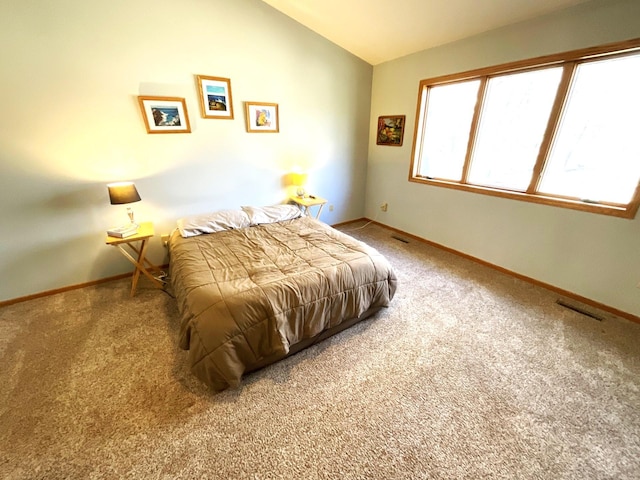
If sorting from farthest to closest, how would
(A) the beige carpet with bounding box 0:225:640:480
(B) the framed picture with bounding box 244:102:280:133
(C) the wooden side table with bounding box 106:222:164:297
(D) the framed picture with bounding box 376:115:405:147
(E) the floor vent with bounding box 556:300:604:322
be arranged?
1. (D) the framed picture with bounding box 376:115:405:147
2. (B) the framed picture with bounding box 244:102:280:133
3. (C) the wooden side table with bounding box 106:222:164:297
4. (E) the floor vent with bounding box 556:300:604:322
5. (A) the beige carpet with bounding box 0:225:640:480

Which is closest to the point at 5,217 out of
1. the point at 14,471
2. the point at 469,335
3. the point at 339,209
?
the point at 14,471

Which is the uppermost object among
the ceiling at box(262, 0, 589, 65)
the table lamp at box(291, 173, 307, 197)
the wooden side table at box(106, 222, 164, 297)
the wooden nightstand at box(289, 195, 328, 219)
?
the ceiling at box(262, 0, 589, 65)

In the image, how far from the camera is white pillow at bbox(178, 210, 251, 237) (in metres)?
2.65

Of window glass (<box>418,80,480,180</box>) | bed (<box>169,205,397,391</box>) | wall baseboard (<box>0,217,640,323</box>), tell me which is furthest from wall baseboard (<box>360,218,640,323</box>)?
bed (<box>169,205,397,391</box>)

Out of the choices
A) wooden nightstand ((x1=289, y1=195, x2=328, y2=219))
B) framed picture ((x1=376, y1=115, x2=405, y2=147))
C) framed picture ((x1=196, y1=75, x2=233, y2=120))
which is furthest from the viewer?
framed picture ((x1=376, y1=115, x2=405, y2=147))

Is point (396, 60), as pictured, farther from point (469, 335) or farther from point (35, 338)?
point (35, 338)

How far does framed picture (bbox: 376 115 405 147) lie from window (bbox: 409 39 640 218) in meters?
0.36

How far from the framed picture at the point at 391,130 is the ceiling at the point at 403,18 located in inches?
31.9

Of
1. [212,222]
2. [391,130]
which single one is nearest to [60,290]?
[212,222]

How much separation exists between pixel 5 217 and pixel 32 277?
0.60 meters

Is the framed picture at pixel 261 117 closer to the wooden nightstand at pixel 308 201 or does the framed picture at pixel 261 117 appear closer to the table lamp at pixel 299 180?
the table lamp at pixel 299 180

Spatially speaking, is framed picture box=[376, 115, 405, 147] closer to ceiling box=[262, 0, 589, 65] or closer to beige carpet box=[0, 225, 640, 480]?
ceiling box=[262, 0, 589, 65]

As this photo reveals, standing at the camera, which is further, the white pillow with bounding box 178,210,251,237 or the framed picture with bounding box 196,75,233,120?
the framed picture with bounding box 196,75,233,120

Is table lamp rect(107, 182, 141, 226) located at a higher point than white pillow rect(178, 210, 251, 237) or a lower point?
higher
